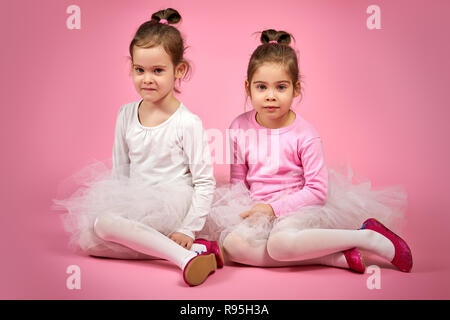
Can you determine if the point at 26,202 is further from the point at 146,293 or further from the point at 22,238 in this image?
the point at 146,293

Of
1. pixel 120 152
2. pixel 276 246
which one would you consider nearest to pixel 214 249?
pixel 276 246

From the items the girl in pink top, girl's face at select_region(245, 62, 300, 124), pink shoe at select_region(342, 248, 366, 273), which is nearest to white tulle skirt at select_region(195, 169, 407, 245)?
the girl in pink top

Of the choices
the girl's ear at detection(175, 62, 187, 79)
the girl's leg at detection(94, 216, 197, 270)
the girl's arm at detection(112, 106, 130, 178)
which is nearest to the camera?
the girl's leg at detection(94, 216, 197, 270)

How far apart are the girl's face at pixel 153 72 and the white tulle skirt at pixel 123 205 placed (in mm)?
408

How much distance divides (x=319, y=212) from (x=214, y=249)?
51 centimetres

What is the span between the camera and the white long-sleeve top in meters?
2.77

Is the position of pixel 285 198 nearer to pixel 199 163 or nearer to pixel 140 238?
pixel 199 163

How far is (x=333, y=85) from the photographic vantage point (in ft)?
13.4

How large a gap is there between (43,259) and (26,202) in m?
0.82

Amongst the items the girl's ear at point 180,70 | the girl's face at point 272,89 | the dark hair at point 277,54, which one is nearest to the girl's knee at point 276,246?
the girl's face at point 272,89

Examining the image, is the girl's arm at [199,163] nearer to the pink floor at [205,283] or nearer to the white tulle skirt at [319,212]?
the white tulle skirt at [319,212]

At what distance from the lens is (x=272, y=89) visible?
277 centimetres

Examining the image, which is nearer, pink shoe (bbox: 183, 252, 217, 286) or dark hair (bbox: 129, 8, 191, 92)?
pink shoe (bbox: 183, 252, 217, 286)

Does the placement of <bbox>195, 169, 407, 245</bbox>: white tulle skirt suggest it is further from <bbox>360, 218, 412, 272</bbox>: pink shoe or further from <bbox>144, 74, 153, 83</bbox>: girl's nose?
<bbox>144, 74, 153, 83</bbox>: girl's nose
